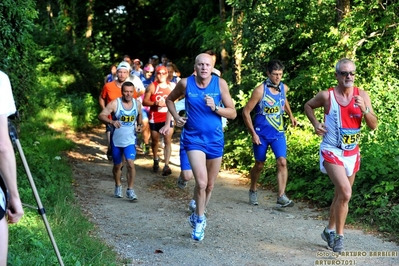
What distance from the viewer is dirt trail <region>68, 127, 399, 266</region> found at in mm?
6320

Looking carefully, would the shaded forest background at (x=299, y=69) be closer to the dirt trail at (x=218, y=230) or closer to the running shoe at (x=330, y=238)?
the dirt trail at (x=218, y=230)

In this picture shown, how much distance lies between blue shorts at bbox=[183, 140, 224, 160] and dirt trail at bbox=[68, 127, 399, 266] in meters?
1.04

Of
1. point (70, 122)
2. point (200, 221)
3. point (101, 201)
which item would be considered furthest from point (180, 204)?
point (70, 122)

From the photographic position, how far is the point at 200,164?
6734 mm

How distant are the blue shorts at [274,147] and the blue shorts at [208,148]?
1840mm

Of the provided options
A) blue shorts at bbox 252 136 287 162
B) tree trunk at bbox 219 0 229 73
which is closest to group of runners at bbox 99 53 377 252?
blue shorts at bbox 252 136 287 162

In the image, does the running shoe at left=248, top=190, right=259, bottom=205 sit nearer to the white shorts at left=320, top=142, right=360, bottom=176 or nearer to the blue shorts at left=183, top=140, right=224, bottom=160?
the blue shorts at left=183, top=140, right=224, bottom=160

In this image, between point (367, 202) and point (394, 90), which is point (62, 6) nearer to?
point (394, 90)

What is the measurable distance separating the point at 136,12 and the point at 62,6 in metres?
9.28

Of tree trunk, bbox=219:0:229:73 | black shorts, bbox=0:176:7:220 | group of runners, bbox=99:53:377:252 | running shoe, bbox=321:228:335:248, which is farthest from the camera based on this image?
tree trunk, bbox=219:0:229:73

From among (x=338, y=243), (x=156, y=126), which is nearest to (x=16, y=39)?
(x=156, y=126)

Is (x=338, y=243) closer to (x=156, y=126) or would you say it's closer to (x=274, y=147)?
(x=274, y=147)

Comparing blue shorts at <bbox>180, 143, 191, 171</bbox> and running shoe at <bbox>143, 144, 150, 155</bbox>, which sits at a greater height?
blue shorts at <bbox>180, 143, 191, 171</bbox>

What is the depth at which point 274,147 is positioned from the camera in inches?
339
